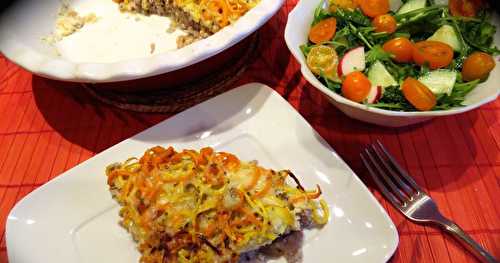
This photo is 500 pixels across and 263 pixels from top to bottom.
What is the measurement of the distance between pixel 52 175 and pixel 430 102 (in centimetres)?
139

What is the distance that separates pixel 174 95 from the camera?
177cm

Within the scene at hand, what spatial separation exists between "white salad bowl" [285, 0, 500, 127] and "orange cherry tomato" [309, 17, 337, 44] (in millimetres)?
38

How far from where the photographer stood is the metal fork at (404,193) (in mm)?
1302

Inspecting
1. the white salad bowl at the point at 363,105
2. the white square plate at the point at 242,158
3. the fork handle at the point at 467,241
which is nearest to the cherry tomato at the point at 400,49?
the white salad bowl at the point at 363,105

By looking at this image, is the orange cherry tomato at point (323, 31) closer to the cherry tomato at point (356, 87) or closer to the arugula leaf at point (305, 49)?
the arugula leaf at point (305, 49)

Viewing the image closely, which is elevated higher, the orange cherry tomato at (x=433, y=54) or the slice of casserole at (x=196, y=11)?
the orange cherry tomato at (x=433, y=54)

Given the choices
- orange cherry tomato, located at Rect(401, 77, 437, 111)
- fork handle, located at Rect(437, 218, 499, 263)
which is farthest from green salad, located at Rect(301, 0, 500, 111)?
fork handle, located at Rect(437, 218, 499, 263)

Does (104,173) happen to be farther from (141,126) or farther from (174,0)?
(174,0)

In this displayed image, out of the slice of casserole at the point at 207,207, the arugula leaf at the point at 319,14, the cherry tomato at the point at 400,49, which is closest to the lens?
the slice of casserole at the point at 207,207

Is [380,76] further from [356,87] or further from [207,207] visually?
[207,207]

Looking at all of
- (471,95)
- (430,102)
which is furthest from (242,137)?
(471,95)

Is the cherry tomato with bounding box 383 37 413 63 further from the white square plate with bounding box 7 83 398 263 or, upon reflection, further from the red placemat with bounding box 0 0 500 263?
the white square plate with bounding box 7 83 398 263

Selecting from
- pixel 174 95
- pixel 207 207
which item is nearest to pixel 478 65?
pixel 207 207

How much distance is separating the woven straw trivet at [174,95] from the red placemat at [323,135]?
1.4 inches
